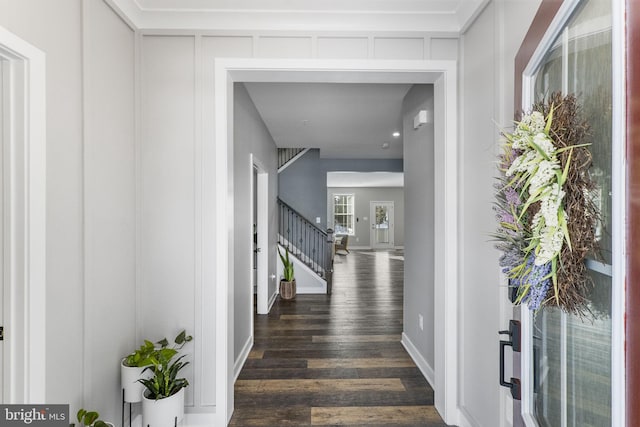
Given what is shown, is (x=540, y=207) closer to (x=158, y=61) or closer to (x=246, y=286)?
(x=158, y=61)

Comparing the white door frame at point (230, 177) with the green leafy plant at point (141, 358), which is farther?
the white door frame at point (230, 177)

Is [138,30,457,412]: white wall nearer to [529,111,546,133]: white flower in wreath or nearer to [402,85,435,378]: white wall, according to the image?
[402,85,435,378]: white wall

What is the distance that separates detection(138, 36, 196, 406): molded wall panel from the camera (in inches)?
80.2

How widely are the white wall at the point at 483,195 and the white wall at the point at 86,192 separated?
1974 millimetres

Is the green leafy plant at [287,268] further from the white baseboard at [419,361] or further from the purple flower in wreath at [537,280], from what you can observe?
the purple flower in wreath at [537,280]

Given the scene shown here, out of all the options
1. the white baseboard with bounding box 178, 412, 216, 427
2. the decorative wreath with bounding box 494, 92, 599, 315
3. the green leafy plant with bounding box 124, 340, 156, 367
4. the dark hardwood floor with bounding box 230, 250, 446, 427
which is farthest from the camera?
the dark hardwood floor with bounding box 230, 250, 446, 427

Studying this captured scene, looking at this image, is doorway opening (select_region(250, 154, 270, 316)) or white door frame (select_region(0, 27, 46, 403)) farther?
doorway opening (select_region(250, 154, 270, 316))

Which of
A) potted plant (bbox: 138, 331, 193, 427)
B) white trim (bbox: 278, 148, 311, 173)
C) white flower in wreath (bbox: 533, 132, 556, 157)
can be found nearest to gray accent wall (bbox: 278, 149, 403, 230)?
white trim (bbox: 278, 148, 311, 173)

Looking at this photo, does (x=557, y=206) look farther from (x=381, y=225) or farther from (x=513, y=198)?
(x=381, y=225)

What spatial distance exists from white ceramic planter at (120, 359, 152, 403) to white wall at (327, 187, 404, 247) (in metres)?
12.2

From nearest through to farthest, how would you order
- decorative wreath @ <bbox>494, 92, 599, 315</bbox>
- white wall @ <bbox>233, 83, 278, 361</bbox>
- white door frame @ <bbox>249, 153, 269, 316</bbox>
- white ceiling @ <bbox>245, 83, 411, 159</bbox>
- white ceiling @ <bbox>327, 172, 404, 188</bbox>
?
decorative wreath @ <bbox>494, 92, 599, 315</bbox> → white wall @ <bbox>233, 83, 278, 361</bbox> → white ceiling @ <bbox>245, 83, 411, 159</bbox> → white door frame @ <bbox>249, 153, 269, 316</bbox> → white ceiling @ <bbox>327, 172, 404, 188</bbox>

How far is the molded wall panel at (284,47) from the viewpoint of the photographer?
205 centimetres

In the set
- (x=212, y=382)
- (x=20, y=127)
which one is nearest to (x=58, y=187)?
(x=20, y=127)

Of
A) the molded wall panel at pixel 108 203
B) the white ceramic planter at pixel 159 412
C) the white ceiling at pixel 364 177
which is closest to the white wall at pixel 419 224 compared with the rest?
the white ceramic planter at pixel 159 412
